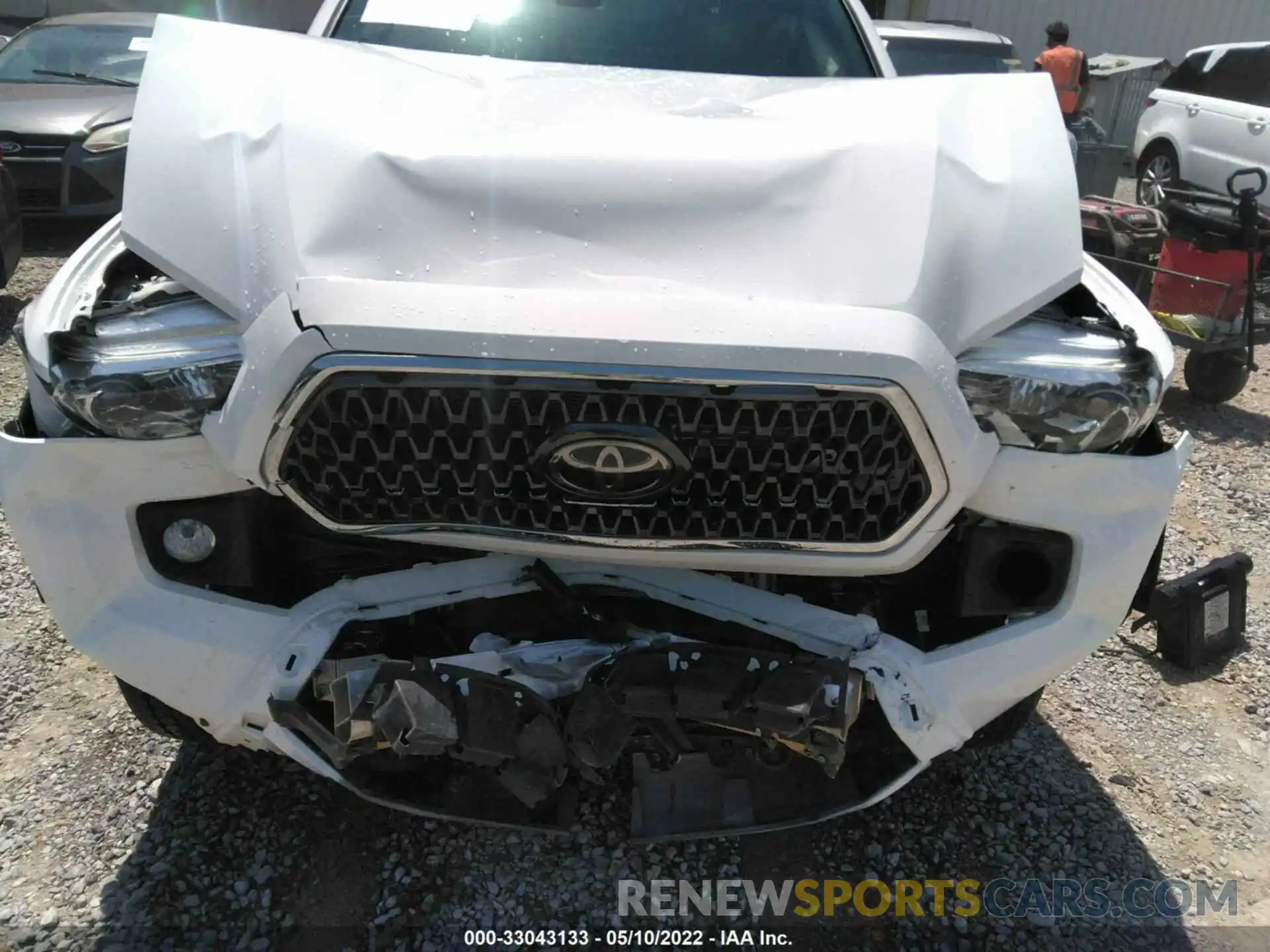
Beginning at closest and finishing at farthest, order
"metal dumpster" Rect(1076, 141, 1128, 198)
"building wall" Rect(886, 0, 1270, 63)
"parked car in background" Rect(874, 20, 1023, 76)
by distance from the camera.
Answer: "parked car in background" Rect(874, 20, 1023, 76) < "metal dumpster" Rect(1076, 141, 1128, 198) < "building wall" Rect(886, 0, 1270, 63)

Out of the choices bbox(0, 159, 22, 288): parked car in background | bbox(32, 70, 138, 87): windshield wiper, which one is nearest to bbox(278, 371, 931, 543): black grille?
bbox(0, 159, 22, 288): parked car in background

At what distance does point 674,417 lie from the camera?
5.56 feet

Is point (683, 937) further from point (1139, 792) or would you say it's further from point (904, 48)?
point (904, 48)

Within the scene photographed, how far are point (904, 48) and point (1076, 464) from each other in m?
8.17

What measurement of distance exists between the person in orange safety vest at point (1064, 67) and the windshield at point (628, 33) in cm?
772

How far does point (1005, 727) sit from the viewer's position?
7.63 ft

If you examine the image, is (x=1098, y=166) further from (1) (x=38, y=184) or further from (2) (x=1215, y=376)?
(1) (x=38, y=184)

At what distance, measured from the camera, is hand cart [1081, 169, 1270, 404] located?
5.18 meters

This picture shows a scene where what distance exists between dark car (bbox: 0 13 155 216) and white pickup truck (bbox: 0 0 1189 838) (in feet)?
18.7

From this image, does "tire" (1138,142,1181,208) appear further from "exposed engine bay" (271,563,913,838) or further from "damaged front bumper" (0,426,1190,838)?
"exposed engine bay" (271,563,913,838)

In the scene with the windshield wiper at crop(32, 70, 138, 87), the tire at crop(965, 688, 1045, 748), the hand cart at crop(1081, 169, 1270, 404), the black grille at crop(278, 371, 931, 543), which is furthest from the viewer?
the windshield wiper at crop(32, 70, 138, 87)

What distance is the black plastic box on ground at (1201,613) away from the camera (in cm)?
311

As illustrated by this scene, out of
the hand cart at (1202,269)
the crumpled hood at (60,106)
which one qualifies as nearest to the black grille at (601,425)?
the hand cart at (1202,269)

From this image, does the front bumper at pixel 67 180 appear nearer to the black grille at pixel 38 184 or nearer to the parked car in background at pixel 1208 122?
the black grille at pixel 38 184
